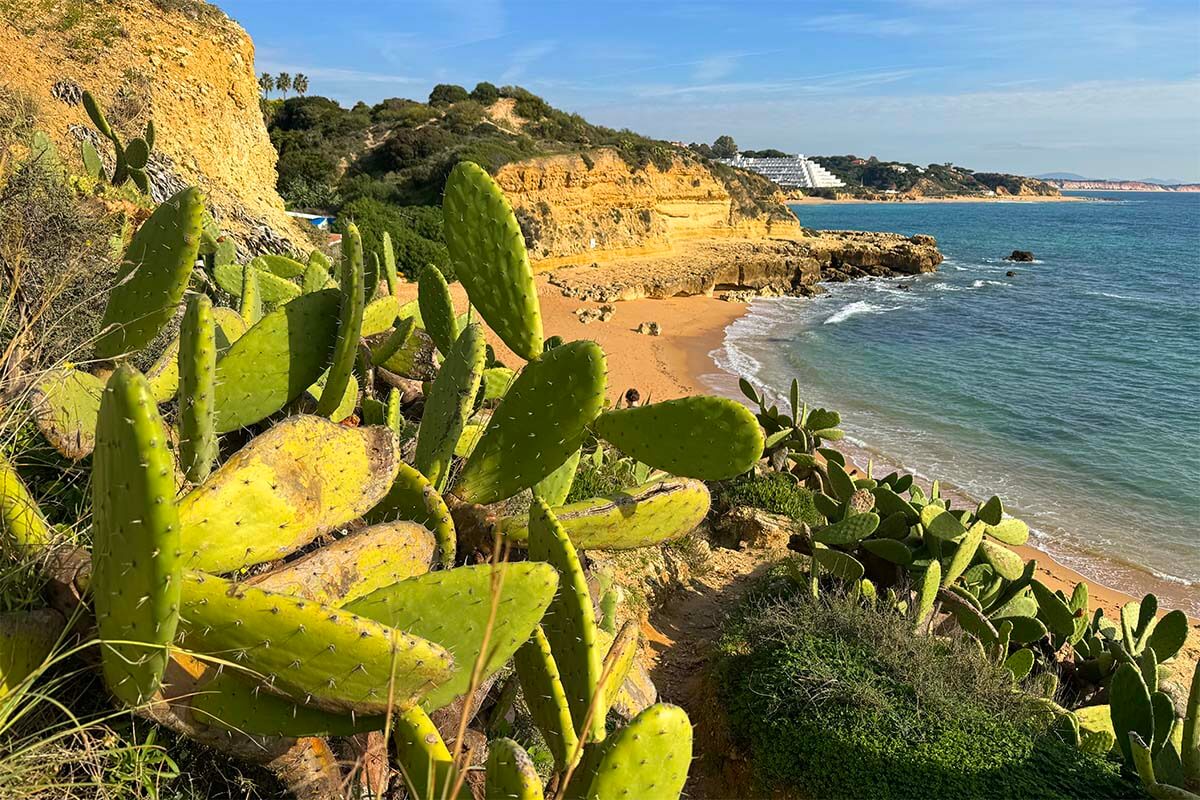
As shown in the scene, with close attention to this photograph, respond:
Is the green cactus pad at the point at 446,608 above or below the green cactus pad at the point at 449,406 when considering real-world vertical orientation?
below

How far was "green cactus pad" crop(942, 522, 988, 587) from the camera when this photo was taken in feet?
A: 13.8

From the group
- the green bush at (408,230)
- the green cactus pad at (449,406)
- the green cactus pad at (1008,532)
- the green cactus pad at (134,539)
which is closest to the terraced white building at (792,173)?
the green bush at (408,230)

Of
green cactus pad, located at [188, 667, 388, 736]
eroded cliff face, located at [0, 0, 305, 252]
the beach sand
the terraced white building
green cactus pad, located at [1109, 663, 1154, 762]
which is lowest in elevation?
the beach sand

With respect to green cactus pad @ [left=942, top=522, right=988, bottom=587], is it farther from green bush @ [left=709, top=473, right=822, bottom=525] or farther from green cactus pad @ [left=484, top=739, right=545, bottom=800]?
green cactus pad @ [left=484, top=739, right=545, bottom=800]

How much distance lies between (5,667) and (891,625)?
3.77 metres

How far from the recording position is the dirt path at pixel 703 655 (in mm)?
3662

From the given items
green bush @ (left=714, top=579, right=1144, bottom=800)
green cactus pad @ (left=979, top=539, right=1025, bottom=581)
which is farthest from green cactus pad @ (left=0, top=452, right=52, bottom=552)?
green cactus pad @ (left=979, top=539, right=1025, bottom=581)

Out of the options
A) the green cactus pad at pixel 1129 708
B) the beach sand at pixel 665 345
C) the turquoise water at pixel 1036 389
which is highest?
the green cactus pad at pixel 1129 708

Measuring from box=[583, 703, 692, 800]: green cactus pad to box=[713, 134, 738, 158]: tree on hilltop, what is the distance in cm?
12058

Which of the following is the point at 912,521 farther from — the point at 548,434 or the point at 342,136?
the point at 342,136

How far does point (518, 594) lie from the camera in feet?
5.02

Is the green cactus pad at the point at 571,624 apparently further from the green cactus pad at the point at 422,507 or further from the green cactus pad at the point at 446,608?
the green cactus pad at the point at 422,507

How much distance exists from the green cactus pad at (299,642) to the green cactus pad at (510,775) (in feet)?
0.75

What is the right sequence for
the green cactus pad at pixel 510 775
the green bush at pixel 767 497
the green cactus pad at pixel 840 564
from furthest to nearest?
1. the green bush at pixel 767 497
2. the green cactus pad at pixel 840 564
3. the green cactus pad at pixel 510 775
